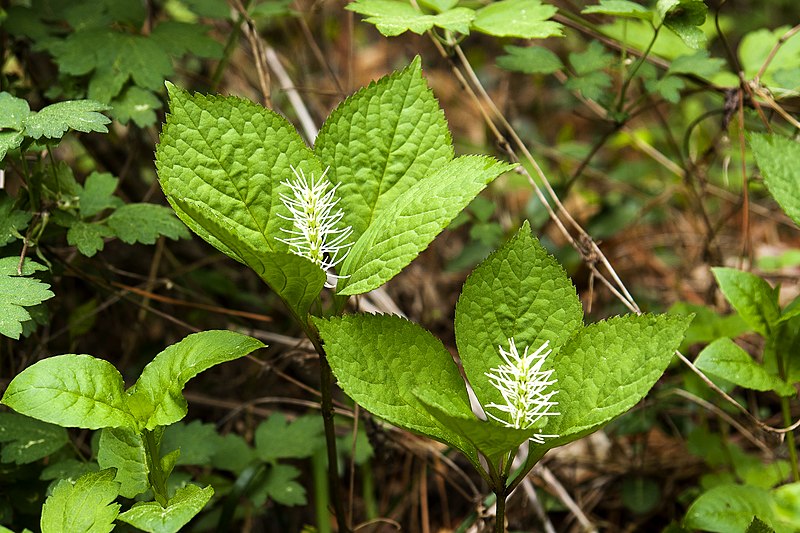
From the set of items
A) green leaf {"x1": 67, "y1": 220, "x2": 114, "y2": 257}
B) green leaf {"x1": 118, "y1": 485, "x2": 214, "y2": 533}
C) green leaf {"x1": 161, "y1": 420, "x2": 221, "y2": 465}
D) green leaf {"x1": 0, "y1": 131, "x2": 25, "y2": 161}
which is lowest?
green leaf {"x1": 161, "y1": 420, "x2": 221, "y2": 465}

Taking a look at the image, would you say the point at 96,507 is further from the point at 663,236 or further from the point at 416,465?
the point at 663,236

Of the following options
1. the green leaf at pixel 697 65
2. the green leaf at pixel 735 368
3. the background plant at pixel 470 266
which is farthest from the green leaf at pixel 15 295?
the green leaf at pixel 697 65

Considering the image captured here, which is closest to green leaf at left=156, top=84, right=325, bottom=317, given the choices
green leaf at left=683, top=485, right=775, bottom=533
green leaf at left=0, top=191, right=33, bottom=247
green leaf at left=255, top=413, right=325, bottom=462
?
green leaf at left=0, top=191, right=33, bottom=247

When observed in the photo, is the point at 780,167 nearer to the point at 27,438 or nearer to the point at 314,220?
the point at 314,220

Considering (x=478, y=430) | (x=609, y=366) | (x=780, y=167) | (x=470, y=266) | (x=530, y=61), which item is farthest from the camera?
(x=470, y=266)

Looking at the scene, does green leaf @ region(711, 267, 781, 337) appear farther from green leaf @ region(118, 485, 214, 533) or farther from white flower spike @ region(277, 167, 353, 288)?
green leaf @ region(118, 485, 214, 533)

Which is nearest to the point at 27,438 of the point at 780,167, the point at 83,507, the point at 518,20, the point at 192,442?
the point at 192,442
